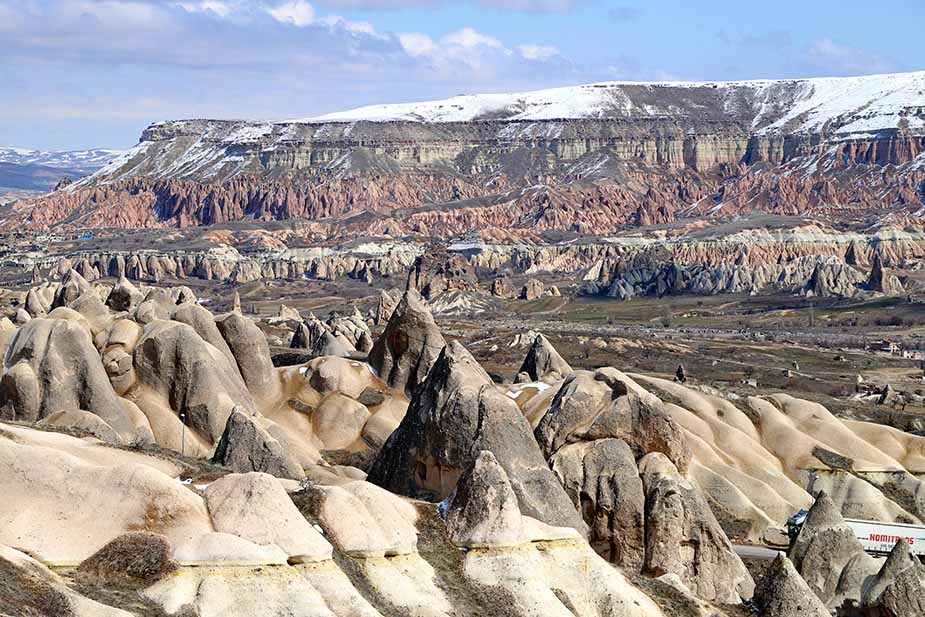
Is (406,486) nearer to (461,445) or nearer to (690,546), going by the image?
(461,445)

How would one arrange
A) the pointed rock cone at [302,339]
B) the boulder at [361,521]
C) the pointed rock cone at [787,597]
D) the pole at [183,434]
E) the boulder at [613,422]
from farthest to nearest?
the pointed rock cone at [302,339] < the pole at [183,434] < the boulder at [613,422] < the pointed rock cone at [787,597] < the boulder at [361,521]

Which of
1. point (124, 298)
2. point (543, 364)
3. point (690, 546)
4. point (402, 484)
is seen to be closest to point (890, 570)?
point (690, 546)

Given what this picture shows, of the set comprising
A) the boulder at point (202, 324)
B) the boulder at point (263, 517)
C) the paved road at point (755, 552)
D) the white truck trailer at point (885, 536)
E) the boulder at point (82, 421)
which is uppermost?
the boulder at point (263, 517)

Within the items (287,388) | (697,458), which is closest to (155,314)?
(287,388)

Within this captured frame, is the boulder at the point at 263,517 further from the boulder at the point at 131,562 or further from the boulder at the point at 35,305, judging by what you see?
the boulder at the point at 35,305

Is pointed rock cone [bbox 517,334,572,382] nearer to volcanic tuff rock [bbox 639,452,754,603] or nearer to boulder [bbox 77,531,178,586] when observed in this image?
volcanic tuff rock [bbox 639,452,754,603]

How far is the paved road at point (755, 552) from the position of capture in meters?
48.5

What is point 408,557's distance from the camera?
29547mm

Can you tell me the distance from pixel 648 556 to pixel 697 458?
1999 centimetres

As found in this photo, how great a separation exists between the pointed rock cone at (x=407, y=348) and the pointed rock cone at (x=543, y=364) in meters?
5.17

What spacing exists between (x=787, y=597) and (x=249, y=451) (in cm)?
1653

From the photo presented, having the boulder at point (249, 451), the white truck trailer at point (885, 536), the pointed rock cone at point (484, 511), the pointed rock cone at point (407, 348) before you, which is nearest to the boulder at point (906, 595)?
the pointed rock cone at point (484, 511)

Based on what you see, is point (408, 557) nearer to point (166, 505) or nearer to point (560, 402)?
point (166, 505)

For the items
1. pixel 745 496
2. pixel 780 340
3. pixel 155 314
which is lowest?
pixel 780 340
